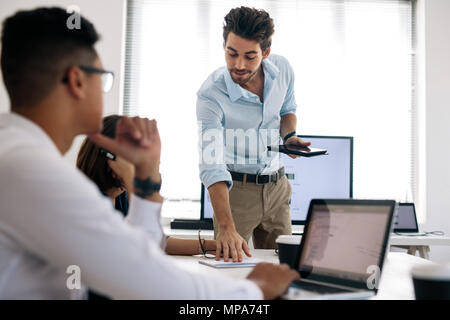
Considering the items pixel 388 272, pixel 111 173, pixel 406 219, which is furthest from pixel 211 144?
pixel 406 219

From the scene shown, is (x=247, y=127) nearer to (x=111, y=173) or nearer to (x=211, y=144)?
(x=211, y=144)

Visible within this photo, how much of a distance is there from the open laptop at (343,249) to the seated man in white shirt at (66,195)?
124 millimetres

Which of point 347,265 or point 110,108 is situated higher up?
point 110,108

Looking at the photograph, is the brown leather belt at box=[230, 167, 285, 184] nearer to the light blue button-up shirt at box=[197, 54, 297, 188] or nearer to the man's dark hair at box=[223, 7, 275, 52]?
the light blue button-up shirt at box=[197, 54, 297, 188]

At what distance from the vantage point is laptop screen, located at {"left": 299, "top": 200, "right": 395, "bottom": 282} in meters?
0.93

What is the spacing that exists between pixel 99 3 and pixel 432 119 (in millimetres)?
3103

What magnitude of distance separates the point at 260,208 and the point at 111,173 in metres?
0.78

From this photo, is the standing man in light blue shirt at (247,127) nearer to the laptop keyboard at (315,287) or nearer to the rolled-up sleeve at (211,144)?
the rolled-up sleeve at (211,144)

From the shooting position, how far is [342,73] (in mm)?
4074

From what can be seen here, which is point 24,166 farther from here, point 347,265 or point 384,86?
point 384,86

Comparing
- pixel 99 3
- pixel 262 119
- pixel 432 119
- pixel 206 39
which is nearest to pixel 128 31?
pixel 99 3

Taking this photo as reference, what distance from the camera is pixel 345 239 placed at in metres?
0.98

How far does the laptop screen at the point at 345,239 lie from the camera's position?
3.04ft

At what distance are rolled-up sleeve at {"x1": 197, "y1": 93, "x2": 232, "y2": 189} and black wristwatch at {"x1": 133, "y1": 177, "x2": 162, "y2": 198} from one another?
88 cm
